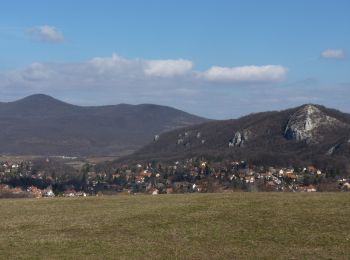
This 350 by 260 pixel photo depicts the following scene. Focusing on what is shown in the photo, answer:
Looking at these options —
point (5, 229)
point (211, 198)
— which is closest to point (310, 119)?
point (211, 198)

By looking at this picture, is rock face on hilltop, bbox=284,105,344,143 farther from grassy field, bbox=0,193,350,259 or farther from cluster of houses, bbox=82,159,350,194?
grassy field, bbox=0,193,350,259

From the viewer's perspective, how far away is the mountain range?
11152cm

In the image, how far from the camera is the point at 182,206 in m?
27.5

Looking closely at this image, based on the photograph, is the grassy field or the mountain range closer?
the grassy field

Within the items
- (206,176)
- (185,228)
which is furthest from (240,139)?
(185,228)

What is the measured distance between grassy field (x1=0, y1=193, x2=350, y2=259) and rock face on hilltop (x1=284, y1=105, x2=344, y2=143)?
10629 cm

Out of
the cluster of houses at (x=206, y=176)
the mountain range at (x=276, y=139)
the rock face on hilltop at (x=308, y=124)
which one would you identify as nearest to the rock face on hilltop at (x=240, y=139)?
the mountain range at (x=276, y=139)

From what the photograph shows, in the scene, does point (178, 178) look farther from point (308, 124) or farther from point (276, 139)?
point (308, 124)

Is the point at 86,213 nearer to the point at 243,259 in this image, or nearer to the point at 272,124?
the point at 243,259

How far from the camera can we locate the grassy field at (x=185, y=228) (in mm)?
19016

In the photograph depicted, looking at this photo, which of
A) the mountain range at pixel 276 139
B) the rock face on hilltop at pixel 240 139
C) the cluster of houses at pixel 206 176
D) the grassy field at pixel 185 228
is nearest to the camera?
the grassy field at pixel 185 228

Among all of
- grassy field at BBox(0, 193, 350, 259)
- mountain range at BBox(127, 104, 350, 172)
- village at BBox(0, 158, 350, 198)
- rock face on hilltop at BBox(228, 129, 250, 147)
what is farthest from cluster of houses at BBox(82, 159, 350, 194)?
grassy field at BBox(0, 193, 350, 259)

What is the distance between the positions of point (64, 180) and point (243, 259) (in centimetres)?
8882

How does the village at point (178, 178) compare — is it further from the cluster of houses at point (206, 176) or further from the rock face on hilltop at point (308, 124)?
the rock face on hilltop at point (308, 124)
